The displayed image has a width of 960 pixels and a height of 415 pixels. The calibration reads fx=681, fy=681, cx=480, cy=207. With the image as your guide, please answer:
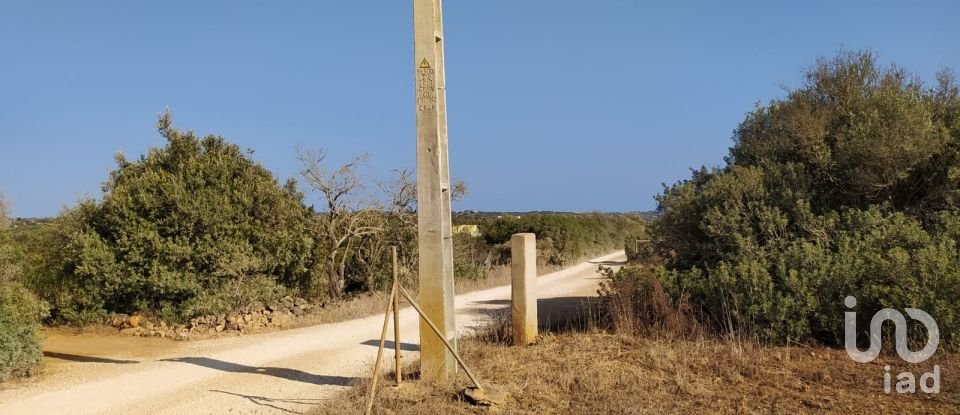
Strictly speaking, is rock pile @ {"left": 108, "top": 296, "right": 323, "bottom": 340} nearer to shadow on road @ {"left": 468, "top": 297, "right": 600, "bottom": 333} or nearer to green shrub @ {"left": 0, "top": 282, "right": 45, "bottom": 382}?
green shrub @ {"left": 0, "top": 282, "right": 45, "bottom": 382}

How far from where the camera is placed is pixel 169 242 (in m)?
13.0

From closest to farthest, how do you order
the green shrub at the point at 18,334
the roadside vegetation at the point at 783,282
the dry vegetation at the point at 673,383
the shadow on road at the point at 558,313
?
the dry vegetation at the point at 673,383 < the roadside vegetation at the point at 783,282 < the green shrub at the point at 18,334 < the shadow on road at the point at 558,313

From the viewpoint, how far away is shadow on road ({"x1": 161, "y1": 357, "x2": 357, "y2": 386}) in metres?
7.95

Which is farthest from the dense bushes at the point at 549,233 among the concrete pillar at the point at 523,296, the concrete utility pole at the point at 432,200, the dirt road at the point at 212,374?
the concrete utility pole at the point at 432,200

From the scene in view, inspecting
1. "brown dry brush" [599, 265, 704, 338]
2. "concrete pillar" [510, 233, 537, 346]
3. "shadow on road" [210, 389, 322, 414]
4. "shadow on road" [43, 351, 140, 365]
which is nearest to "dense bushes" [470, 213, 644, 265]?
"brown dry brush" [599, 265, 704, 338]

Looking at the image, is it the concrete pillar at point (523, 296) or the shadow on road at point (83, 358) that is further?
the shadow on road at point (83, 358)

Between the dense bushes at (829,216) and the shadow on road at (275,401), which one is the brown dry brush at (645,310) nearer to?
the dense bushes at (829,216)

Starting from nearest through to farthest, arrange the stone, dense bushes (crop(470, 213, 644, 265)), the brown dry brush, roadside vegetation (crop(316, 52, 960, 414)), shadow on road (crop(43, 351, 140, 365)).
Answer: roadside vegetation (crop(316, 52, 960, 414)) → the brown dry brush → shadow on road (crop(43, 351, 140, 365)) → the stone → dense bushes (crop(470, 213, 644, 265))

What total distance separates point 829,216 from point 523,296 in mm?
4697

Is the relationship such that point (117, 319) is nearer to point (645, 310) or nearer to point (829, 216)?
point (645, 310)

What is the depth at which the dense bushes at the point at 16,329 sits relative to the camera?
8203 millimetres

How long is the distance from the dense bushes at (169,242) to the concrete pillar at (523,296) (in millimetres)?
6643

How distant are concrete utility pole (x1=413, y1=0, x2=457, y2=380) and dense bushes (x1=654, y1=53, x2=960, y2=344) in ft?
13.4

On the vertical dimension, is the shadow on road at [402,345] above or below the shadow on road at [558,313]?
below
